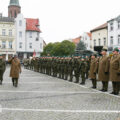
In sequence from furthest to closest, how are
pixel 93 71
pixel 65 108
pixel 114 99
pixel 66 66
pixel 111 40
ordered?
pixel 111 40 → pixel 66 66 → pixel 93 71 → pixel 114 99 → pixel 65 108

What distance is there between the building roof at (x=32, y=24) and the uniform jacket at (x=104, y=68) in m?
56.9

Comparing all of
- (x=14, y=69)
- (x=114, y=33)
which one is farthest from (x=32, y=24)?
(x=14, y=69)

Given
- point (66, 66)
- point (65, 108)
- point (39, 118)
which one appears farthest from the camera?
point (66, 66)

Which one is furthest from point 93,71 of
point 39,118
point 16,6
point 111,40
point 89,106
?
point 16,6

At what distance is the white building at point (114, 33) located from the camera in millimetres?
43219

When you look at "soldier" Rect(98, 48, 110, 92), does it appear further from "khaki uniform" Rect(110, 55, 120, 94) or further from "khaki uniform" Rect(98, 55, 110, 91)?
"khaki uniform" Rect(110, 55, 120, 94)

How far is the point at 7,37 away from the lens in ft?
211

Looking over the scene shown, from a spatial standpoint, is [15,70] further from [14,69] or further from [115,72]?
[115,72]

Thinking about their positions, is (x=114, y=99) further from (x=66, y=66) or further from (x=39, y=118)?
(x=66, y=66)

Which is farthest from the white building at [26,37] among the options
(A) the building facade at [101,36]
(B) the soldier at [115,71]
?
(B) the soldier at [115,71]

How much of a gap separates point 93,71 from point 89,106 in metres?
4.69

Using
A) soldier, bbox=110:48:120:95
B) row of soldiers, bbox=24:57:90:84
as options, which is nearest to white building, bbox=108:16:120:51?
row of soldiers, bbox=24:57:90:84

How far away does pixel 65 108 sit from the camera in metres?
7.20

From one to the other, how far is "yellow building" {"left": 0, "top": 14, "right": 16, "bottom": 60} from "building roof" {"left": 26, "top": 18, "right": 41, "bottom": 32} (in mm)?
4720
